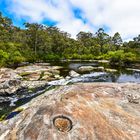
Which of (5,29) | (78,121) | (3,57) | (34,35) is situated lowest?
(3,57)

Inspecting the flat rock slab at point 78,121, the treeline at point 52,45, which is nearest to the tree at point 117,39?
the treeline at point 52,45

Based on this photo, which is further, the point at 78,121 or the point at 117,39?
the point at 117,39

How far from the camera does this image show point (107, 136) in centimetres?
1181

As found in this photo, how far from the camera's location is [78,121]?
12.7 meters

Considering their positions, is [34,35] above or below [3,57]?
above

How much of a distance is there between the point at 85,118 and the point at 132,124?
104 inches

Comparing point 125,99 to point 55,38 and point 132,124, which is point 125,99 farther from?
point 55,38

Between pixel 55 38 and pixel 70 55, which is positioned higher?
pixel 55 38

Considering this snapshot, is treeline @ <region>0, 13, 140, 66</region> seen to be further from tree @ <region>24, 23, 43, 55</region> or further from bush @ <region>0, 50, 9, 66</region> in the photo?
bush @ <region>0, 50, 9, 66</region>

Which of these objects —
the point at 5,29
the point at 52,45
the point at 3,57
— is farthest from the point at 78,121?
the point at 5,29

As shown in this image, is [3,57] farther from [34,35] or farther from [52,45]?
[52,45]

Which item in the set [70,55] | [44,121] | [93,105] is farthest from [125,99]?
[70,55]

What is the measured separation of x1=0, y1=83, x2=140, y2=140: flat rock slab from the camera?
11898mm

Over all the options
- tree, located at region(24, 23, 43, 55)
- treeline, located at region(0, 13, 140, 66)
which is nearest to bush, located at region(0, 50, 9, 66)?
treeline, located at region(0, 13, 140, 66)
